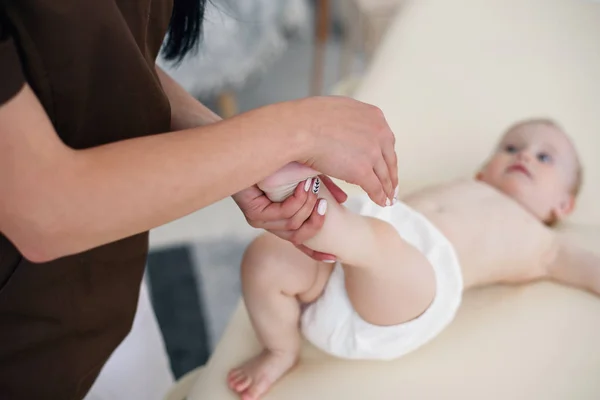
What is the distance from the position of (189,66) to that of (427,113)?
820mm

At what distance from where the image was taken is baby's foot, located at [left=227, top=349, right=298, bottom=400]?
84 centimetres

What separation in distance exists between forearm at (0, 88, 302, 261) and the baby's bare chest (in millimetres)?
583

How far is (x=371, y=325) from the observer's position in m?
0.86

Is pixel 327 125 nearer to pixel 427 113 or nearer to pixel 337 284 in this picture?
pixel 337 284

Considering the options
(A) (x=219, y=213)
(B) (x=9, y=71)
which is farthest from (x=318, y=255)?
(A) (x=219, y=213)

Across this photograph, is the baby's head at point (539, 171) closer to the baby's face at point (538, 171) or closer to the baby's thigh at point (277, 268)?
the baby's face at point (538, 171)

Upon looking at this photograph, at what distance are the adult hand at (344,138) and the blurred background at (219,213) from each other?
0.87m

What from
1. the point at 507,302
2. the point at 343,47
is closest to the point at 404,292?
the point at 507,302

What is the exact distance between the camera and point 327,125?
0.56 meters

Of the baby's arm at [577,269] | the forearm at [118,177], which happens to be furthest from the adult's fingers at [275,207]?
the baby's arm at [577,269]

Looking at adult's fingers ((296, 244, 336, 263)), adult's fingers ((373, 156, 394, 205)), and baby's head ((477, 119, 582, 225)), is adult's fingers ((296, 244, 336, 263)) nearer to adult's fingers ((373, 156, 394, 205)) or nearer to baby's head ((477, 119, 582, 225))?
adult's fingers ((373, 156, 394, 205))

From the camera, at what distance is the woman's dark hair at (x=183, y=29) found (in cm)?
74

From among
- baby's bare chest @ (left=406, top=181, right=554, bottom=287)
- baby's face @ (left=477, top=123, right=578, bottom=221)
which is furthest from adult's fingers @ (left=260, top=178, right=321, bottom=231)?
baby's face @ (left=477, top=123, right=578, bottom=221)

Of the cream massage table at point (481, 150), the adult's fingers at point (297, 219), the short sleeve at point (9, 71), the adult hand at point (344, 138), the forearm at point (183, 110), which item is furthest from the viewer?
the cream massage table at point (481, 150)
